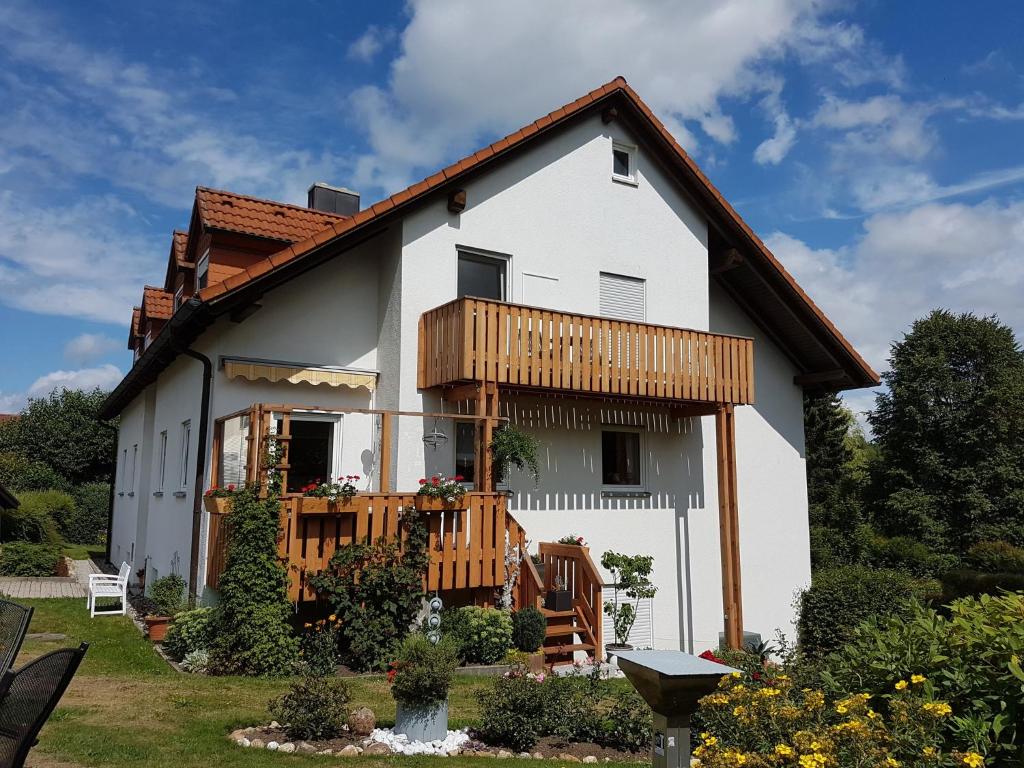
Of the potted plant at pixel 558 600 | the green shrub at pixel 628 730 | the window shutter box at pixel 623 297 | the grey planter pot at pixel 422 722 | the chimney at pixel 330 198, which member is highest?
the chimney at pixel 330 198

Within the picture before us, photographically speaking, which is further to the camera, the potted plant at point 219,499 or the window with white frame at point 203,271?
the window with white frame at point 203,271

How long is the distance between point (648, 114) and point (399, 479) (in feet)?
31.9

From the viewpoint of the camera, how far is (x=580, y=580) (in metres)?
14.4

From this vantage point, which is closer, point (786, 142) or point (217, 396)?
point (217, 396)

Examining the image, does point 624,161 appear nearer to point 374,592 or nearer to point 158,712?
point 374,592

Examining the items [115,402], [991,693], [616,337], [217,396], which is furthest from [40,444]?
[991,693]

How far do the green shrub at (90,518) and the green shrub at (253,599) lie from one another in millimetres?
30128

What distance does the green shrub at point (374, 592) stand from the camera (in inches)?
462

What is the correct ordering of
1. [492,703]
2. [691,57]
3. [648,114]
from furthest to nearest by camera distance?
[648,114]
[691,57]
[492,703]

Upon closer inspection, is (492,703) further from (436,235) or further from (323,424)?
(436,235)

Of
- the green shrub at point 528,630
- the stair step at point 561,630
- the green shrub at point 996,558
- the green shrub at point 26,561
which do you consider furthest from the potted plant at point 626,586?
the green shrub at point 996,558

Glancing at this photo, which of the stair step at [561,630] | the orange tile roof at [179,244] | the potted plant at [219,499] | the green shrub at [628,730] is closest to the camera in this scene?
the green shrub at [628,730]

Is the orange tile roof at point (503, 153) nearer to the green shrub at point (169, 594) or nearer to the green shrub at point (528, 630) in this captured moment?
the green shrub at point (169, 594)

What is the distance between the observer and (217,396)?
44.6 feet
